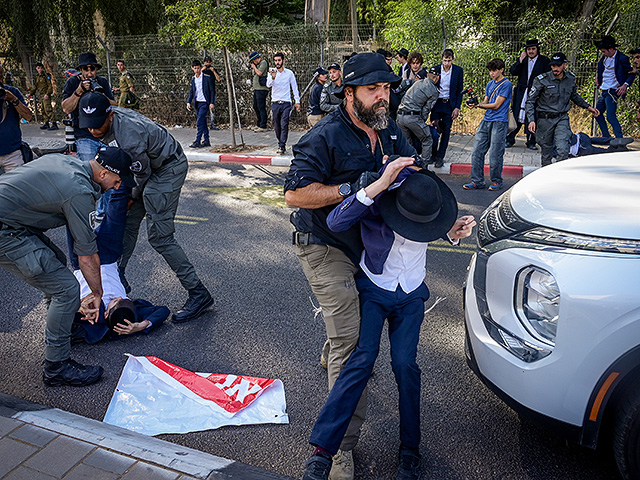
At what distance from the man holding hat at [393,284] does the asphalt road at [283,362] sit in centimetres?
32

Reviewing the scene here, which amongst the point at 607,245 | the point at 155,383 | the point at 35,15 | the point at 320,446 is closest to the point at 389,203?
the point at 607,245

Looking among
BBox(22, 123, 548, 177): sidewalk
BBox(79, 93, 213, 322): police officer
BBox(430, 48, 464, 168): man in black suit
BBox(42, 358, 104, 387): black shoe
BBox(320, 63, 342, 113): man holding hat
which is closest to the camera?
BBox(42, 358, 104, 387): black shoe

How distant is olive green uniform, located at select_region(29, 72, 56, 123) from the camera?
16484mm

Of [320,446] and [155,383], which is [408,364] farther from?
[155,383]

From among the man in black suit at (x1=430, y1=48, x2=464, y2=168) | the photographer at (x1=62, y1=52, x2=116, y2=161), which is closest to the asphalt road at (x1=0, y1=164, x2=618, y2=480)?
the photographer at (x1=62, y1=52, x2=116, y2=161)

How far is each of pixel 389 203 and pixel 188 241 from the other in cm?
417

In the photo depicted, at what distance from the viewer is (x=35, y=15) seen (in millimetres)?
17703

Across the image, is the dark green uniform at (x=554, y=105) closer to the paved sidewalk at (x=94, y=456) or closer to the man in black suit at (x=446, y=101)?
the man in black suit at (x=446, y=101)

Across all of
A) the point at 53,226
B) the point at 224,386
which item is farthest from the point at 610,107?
the point at 53,226

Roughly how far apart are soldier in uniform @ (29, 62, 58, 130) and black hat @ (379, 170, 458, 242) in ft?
54.1

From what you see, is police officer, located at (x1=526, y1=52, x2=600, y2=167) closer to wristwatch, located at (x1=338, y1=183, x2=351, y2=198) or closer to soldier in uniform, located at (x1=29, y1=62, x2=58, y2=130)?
wristwatch, located at (x1=338, y1=183, x2=351, y2=198)

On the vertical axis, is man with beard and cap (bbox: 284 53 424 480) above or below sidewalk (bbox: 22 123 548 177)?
above

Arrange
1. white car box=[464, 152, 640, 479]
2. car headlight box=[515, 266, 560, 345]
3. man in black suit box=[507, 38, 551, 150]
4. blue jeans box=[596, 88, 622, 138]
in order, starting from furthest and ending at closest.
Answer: man in black suit box=[507, 38, 551, 150], blue jeans box=[596, 88, 622, 138], car headlight box=[515, 266, 560, 345], white car box=[464, 152, 640, 479]

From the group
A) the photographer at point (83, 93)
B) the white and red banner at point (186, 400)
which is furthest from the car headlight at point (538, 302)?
the photographer at point (83, 93)
